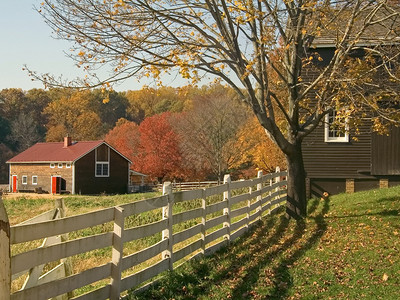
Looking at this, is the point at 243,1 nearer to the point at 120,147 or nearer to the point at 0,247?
the point at 0,247

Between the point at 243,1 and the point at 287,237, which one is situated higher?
the point at 243,1

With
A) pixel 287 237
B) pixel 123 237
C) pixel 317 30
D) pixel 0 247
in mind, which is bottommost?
pixel 287 237

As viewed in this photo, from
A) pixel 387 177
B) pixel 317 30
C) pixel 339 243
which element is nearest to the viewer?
pixel 339 243

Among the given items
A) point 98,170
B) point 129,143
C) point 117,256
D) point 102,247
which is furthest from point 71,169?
point 102,247

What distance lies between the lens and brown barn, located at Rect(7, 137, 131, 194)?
5484 cm

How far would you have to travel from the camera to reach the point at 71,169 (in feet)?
179

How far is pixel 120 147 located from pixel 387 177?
2228 inches

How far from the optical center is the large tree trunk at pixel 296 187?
14914mm

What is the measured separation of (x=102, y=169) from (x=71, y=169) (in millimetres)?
4245

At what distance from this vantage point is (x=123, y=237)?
248 inches

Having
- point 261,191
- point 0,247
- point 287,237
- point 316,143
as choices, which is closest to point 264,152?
point 316,143

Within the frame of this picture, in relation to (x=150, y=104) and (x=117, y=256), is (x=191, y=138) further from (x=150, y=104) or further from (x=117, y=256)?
(x=117, y=256)

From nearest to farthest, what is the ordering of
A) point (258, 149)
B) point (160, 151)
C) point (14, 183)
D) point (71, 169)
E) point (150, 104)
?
point (258, 149)
point (71, 169)
point (14, 183)
point (160, 151)
point (150, 104)

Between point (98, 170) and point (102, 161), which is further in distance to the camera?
point (102, 161)
